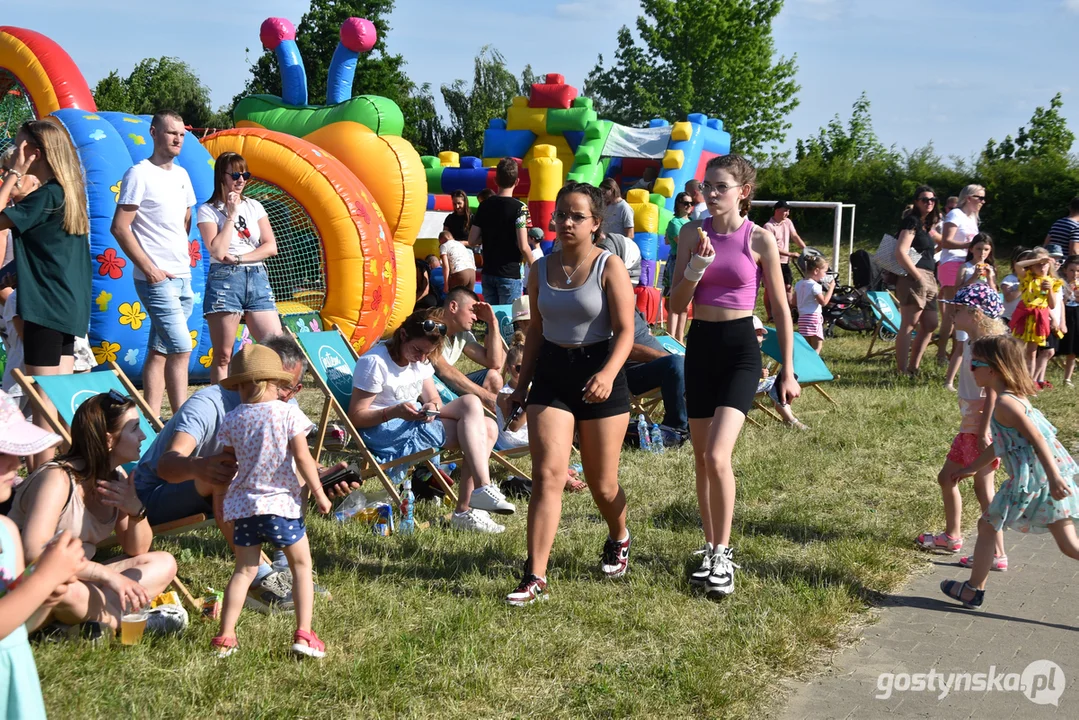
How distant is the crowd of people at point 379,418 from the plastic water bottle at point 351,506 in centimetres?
28

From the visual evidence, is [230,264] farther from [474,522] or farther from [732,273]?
[732,273]

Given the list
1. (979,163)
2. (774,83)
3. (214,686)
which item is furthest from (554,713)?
(774,83)

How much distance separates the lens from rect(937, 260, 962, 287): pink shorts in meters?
9.61

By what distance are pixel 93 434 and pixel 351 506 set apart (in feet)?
5.88

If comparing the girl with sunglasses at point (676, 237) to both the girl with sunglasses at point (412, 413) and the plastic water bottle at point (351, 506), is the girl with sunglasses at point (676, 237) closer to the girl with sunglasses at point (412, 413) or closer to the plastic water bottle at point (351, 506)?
the girl with sunglasses at point (412, 413)

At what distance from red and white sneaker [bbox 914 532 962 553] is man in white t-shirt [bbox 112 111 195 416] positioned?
165 inches

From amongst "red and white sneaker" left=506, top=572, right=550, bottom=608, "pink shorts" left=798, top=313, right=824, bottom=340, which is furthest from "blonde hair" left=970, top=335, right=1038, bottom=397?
"pink shorts" left=798, top=313, right=824, bottom=340

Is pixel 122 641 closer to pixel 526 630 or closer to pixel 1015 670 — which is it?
pixel 526 630

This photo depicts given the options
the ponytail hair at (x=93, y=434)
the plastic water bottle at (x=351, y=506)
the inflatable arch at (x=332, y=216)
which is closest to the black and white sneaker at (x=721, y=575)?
the plastic water bottle at (x=351, y=506)

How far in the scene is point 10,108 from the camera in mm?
10578

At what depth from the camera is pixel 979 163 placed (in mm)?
26016

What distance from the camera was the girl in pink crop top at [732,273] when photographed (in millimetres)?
4418

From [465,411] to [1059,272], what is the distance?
730 cm

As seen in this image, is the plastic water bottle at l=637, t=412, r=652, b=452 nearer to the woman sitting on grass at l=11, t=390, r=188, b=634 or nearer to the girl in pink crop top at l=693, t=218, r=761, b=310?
the girl in pink crop top at l=693, t=218, r=761, b=310
